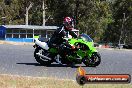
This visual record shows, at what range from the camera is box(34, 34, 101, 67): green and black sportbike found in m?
15.7

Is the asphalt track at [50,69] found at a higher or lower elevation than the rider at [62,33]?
lower

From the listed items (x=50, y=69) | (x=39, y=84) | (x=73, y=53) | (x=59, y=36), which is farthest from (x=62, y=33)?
(x=39, y=84)

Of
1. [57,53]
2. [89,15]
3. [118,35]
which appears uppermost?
[57,53]

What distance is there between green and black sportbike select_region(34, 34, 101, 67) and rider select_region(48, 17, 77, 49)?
160 millimetres

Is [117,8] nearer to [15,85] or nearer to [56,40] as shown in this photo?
[56,40]

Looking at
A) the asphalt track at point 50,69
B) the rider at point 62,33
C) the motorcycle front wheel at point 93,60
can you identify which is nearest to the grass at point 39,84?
the asphalt track at point 50,69

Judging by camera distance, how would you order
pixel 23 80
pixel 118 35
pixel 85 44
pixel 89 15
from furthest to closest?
pixel 118 35 < pixel 89 15 < pixel 85 44 < pixel 23 80

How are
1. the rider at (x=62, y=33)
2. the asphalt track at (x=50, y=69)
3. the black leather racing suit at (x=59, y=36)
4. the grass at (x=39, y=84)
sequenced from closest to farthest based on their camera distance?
the grass at (x=39, y=84) → the asphalt track at (x=50, y=69) → the rider at (x=62, y=33) → the black leather racing suit at (x=59, y=36)

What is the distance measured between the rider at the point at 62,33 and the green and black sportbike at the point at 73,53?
6.3 inches

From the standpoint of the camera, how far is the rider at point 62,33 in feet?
50.6

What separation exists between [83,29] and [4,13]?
748 inches

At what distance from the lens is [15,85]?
9203 mm

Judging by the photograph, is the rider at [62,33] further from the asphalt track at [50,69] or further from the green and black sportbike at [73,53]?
the asphalt track at [50,69]

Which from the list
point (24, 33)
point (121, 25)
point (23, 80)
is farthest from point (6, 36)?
point (23, 80)
